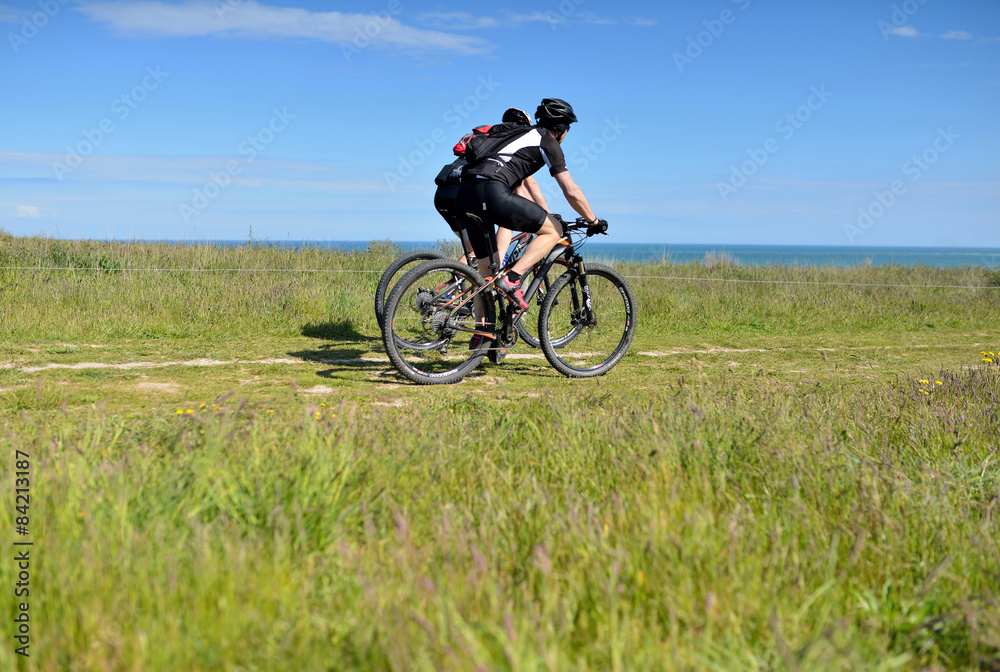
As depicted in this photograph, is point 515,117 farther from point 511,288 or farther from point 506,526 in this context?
point 506,526

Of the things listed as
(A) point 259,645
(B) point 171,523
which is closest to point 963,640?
(A) point 259,645

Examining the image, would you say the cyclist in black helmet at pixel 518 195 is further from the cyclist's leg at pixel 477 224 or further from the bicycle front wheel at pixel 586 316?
the bicycle front wheel at pixel 586 316

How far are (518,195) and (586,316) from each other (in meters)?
1.49

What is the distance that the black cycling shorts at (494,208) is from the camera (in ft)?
19.2

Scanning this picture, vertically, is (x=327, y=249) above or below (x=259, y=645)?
above

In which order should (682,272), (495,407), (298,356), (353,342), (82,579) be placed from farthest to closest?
(682,272) < (353,342) < (298,356) < (495,407) < (82,579)

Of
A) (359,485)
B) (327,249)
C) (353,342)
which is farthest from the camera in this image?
(327,249)

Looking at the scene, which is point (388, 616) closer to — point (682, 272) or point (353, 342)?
point (353, 342)

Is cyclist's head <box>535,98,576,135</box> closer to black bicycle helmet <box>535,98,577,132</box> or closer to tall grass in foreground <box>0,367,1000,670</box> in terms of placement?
black bicycle helmet <box>535,98,577,132</box>

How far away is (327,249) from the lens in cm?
1493

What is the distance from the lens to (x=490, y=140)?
19.4ft

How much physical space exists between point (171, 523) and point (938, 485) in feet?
10.1

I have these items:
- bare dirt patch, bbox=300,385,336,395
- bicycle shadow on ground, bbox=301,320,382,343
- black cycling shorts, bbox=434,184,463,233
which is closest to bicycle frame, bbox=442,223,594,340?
black cycling shorts, bbox=434,184,463,233

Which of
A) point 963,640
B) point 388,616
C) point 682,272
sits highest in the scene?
point 682,272
